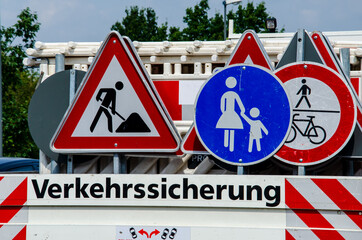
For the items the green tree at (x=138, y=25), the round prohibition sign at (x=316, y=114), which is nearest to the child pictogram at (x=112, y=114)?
the round prohibition sign at (x=316, y=114)

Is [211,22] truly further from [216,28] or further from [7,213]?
[7,213]

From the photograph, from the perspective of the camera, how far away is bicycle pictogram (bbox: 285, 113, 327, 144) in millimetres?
4398

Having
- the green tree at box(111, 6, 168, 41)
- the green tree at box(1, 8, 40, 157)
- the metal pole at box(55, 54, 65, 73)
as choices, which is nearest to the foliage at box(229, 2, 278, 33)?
the green tree at box(111, 6, 168, 41)

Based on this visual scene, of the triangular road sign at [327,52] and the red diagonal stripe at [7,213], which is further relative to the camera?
the red diagonal stripe at [7,213]

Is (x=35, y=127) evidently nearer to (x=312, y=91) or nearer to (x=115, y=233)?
(x=115, y=233)

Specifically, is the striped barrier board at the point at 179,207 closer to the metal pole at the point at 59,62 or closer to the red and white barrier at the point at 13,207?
the red and white barrier at the point at 13,207

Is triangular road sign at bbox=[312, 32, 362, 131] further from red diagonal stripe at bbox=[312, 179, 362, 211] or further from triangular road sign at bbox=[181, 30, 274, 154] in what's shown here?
red diagonal stripe at bbox=[312, 179, 362, 211]

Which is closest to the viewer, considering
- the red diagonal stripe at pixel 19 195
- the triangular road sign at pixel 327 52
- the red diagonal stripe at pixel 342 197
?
the red diagonal stripe at pixel 342 197

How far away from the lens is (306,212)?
14.1 feet

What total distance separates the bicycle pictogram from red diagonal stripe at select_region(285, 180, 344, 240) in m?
0.32

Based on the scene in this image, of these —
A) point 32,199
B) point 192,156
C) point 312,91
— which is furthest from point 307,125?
point 32,199

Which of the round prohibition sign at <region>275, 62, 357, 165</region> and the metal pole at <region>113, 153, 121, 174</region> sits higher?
the round prohibition sign at <region>275, 62, 357, 165</region>

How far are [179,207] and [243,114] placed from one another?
0.72 metres

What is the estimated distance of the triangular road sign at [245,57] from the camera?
459 cm
